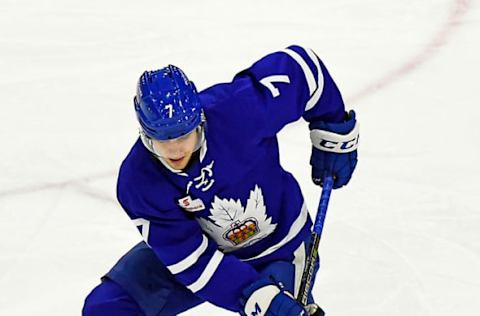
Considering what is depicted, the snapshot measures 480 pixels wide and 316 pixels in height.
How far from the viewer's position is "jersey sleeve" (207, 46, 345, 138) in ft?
6.41

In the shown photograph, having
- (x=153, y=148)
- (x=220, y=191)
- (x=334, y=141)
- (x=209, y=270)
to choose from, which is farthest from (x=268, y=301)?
(x=334, y=141)

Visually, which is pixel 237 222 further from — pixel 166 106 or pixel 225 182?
pixel 166 106

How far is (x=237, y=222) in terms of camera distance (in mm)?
2078

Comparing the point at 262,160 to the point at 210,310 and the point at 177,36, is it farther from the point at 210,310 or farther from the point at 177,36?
the point at 177,36

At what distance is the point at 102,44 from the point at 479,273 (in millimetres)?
1856

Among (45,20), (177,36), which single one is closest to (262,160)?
(177,36)

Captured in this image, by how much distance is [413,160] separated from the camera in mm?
3096

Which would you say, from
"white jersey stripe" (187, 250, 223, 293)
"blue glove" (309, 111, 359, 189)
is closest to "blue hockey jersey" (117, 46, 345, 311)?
"white jersey stripe" (187, 250, 223, 293)

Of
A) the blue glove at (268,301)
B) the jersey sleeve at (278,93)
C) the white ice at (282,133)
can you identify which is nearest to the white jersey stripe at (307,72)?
the jersey sleeve at (278,93)

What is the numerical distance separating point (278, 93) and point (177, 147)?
27 centimetres

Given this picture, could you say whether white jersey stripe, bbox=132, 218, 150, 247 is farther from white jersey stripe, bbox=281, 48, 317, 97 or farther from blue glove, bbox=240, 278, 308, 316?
white jersey stripe, bbox=281, 48, 317, 97

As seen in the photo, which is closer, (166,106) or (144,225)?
(166,106)

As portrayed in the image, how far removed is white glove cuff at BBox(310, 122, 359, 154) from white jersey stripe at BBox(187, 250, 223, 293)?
0.39 m

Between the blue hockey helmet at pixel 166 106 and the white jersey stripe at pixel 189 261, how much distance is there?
0.27m
